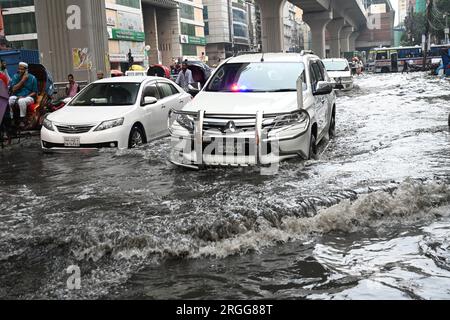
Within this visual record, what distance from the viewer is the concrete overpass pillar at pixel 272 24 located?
4172 cm

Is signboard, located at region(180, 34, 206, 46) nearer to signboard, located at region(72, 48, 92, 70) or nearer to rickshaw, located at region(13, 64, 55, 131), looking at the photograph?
signboard, located at region(72, 48, 92, 70)

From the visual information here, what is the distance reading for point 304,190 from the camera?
6.13 m

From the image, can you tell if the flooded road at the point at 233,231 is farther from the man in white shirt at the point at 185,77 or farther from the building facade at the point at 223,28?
the building facade at the point at 223,28

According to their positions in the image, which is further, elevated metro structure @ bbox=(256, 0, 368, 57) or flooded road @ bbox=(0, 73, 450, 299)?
elevated metro structure @ bbox=(256, 0, 368, 57)

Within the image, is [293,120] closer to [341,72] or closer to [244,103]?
[244,103]

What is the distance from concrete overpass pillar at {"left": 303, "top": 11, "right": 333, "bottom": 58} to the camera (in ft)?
174

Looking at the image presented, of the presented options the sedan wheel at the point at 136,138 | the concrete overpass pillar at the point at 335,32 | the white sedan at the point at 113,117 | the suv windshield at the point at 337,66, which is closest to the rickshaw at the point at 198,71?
the white sedan at the point at 113,117

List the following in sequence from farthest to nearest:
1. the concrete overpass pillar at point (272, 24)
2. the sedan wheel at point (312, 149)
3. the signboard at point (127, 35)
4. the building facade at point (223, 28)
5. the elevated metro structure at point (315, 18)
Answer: the building facade at point (223, 28)
the signboard at point (127, 35)
the elevated metro structure at point (315, 18)
the concrete overpass pillar at point (272, 24)
the sedan wheel at point (312, 149)

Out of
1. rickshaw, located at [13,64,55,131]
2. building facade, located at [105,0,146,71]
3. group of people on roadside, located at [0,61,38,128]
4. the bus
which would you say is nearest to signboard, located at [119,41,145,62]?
building facade, located at [105,0,146,71]

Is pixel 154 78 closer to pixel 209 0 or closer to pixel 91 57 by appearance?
pixel 91 57

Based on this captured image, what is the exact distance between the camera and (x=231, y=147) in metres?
6.99

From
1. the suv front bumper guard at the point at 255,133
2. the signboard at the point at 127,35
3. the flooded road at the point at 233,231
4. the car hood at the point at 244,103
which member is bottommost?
the flooded road at the point at 233,231

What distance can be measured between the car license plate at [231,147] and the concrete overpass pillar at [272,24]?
36068 mm

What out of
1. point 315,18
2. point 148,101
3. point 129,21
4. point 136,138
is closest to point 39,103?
point 148,101
